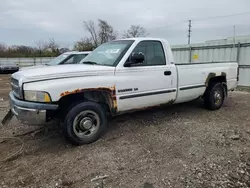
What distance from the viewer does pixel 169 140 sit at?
393cm

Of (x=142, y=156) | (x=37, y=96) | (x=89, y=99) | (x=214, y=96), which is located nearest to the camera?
(x=37, y=96)

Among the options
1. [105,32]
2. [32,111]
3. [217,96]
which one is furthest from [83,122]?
[105,32]

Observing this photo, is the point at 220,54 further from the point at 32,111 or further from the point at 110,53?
the point at 32,111

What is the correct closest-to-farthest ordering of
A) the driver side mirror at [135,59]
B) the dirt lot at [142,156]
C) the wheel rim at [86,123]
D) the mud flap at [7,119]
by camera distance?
the dirt lot at [142,156] → the wheel rim at [86,123] → the driver side mirror at [135,59] → the mud flap at [7,119]

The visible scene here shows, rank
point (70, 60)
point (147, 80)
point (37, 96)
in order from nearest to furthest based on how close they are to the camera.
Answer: point (37, 96) < point (147, 80) < point (70, 60)

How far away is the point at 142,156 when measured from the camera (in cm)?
334

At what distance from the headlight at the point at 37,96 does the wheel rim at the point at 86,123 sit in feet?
2.00

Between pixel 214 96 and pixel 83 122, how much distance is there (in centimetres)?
384

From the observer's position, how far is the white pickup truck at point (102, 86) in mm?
3262

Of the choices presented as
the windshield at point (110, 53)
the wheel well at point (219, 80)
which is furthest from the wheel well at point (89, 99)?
the wheel well at point (219, 80)

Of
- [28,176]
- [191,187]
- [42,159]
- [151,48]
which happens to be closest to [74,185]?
[28,176]

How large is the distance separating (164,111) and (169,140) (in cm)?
187

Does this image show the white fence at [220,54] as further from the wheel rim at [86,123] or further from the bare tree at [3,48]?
the bare tree at [3,48]

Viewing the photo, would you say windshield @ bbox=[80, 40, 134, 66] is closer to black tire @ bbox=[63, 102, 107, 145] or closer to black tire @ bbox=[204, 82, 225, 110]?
black tire @ bbox=[63, 102, 107, 145]
